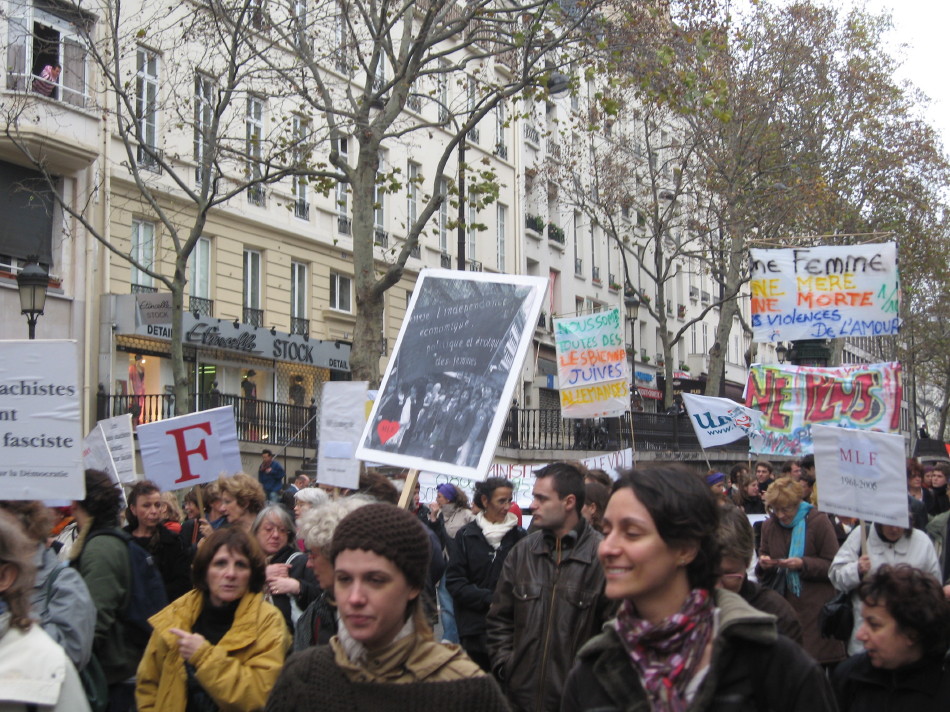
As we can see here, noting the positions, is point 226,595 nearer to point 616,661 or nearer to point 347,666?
point 347,666

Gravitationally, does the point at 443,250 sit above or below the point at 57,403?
above

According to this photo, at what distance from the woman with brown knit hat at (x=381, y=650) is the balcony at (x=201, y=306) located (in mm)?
22013

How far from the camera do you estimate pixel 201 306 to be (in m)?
25.3

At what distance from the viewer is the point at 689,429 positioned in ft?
109

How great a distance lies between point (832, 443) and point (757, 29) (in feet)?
80.4

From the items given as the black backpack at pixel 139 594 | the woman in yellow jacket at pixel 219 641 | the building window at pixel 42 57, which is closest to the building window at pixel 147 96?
the building window at pixel 42 57

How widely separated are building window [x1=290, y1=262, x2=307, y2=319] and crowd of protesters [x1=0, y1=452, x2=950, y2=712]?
2055 cm

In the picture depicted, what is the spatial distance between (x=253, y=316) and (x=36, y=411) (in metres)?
21.3

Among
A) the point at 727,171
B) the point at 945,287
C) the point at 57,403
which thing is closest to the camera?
the point at 57,403

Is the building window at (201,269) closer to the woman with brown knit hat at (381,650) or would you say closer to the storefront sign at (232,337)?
the storefront sign at (232,337)

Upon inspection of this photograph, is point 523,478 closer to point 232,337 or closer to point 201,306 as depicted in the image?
point 232,337

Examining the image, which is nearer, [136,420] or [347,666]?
[347,666]

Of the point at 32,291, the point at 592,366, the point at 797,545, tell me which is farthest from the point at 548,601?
the point at 32,291

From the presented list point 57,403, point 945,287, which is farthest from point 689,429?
point 57,403
